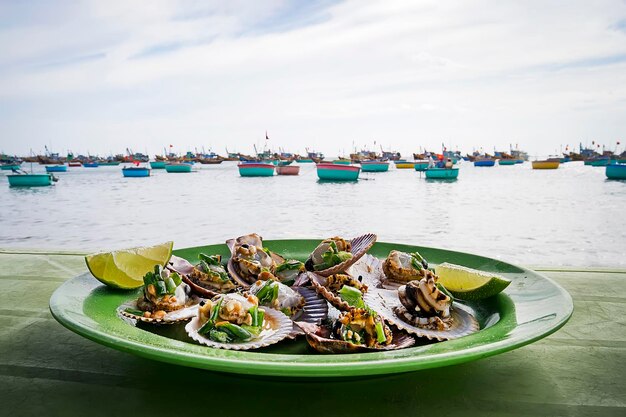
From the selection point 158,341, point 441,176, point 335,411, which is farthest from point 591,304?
point 441,176

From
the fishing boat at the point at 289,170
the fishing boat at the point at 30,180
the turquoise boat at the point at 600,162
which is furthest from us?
the turquoise boat at the point at 600,162

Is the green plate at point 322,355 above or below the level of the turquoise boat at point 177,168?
above

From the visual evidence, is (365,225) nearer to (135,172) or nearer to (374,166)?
(135,172)

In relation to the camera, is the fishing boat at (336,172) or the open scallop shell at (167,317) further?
the fishing boat at (336,172)

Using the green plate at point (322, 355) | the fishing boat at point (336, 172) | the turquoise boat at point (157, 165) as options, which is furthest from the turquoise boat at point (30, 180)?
the turquoise boat at point (157, 165)

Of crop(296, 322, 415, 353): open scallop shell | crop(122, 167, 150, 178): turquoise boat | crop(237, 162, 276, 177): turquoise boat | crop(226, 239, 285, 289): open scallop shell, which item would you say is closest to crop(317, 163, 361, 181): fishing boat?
crop(237, 162, 276, 177): turquoise boat

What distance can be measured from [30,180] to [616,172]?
48.2m

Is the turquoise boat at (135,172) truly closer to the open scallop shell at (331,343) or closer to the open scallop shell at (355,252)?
the open scallop shell at (355,252)

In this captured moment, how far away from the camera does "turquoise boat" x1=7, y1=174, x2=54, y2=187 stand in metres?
33.8

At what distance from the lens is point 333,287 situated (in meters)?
1.58

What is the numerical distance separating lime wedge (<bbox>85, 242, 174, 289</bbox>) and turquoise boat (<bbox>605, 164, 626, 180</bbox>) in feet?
147

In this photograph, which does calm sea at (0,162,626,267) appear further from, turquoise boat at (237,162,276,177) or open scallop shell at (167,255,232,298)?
turquoise boat at (237,162,276,177)

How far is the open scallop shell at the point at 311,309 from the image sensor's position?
1.42m

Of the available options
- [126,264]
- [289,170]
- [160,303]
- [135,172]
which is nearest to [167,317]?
[160,303]
